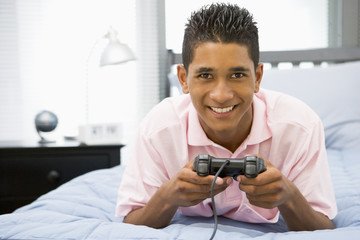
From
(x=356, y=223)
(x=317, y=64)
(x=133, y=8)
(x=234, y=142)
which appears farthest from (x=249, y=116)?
(x=133, y=8)

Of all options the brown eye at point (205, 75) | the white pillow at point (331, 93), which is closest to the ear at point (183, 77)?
the brown eye at point (205, 75)

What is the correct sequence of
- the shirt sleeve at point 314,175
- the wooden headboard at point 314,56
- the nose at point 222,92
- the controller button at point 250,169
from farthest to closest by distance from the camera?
1. the wooden headboard at point 314,56
2. the shirt sleeve at point 314,175
3. the nose at point 222,92
4. the controller button at point 250,169

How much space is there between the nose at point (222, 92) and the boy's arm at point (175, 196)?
0.48ft

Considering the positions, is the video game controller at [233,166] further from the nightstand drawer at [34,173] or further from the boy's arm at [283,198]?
the nightstand drawer at [34,173]

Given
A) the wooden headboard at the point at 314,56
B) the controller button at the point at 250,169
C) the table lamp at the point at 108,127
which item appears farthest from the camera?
the wooden headboard at the point at 314,56

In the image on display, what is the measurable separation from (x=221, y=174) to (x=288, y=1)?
199 cm

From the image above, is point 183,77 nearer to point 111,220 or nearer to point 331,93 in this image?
point 111,220

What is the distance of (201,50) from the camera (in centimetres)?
86

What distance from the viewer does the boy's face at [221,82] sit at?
84cm

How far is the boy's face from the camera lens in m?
0.84

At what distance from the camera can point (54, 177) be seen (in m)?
1.93

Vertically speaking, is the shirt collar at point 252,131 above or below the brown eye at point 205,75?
below

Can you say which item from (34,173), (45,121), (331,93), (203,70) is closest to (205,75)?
(203,70)

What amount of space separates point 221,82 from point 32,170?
1413 millimetres
